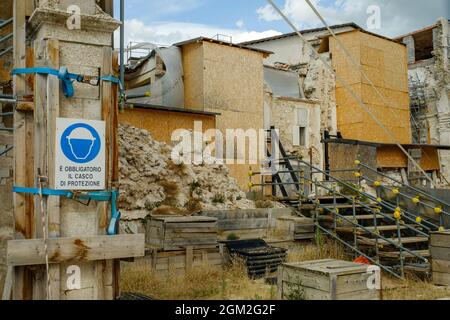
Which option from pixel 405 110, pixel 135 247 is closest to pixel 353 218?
pixel 135 247

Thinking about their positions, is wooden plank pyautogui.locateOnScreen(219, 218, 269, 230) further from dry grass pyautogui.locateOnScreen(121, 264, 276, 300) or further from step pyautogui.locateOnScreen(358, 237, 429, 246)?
step pyautogui.locateOnScreen(358, 237, 429, 246)

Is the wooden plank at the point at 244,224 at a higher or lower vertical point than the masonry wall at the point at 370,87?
lower

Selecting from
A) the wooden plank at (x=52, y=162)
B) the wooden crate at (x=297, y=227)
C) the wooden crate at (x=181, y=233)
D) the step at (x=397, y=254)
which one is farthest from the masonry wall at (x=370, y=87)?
the wooden plank at (x=52, y=162)

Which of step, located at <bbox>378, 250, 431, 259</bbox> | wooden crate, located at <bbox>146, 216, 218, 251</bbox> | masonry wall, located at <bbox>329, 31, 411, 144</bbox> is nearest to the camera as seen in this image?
wooden crate, located at <bbox>146, 216, 218, 251</bbox>

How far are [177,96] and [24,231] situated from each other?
14365 mm

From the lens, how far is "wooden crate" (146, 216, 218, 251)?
8406mm

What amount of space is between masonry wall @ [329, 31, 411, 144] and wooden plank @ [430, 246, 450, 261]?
1474 cm

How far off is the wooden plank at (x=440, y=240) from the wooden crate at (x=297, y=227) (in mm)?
3304

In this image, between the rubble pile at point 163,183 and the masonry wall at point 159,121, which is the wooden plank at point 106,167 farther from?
the masonry wall at point 159,121

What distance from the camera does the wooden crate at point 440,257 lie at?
7746 millimetres

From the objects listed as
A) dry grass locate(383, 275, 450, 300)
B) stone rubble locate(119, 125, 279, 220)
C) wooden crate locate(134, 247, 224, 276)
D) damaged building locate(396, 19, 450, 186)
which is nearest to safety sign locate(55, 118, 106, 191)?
wooden crate locate(134, 247, 224, 276)

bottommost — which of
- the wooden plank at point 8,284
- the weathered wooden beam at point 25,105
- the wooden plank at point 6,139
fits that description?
the wooden plank at point 8,284

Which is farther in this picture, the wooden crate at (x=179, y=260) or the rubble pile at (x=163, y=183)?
the rubble pile at (x=163, y=183)

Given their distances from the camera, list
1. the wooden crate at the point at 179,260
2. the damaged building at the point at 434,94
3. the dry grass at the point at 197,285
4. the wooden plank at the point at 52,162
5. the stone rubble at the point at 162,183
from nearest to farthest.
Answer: the wooden plank at the point at 52,162, the dry grass at the point at 197,285, the wooden crate at the point at 179,260, the stone rubble at the point at 162,183, the damaged building at the point at 434,94
